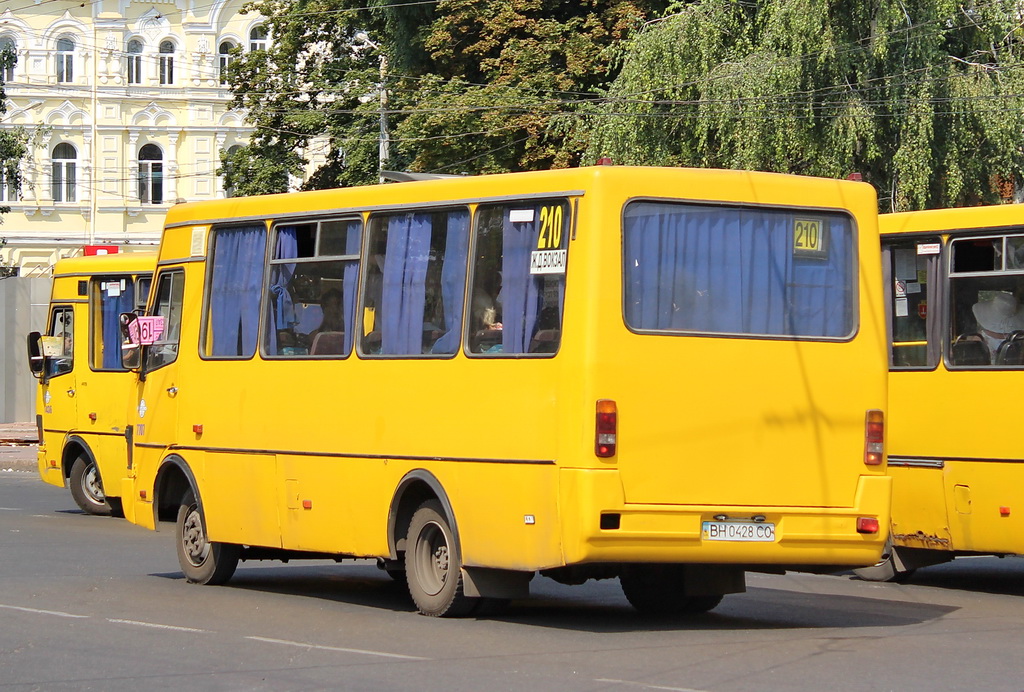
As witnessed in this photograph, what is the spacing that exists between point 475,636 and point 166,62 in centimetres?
6322

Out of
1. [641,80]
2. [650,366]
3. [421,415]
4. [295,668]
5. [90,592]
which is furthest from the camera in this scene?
[641,80]

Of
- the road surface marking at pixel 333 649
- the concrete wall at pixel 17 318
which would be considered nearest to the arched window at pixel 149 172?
the concrete wall at pixel 17 318

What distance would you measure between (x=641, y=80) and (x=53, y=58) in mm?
45335

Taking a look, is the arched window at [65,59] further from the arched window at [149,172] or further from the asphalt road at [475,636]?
the asphalt road at [475,636]

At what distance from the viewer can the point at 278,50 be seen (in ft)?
153

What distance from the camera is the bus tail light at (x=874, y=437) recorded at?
35.2 ft

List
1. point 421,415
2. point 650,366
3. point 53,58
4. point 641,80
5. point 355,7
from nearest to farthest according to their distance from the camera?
point 650,366 < point 421,415 < point 641,80 < point 355,7 < point 53,58

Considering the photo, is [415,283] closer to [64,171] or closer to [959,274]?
[959,274]

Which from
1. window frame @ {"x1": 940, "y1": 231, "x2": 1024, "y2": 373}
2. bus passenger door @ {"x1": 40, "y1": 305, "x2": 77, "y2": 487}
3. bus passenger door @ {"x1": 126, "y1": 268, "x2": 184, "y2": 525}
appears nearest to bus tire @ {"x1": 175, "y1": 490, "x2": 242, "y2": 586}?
bus passenger door @ {"x1": 126, "y1": 268, "x2": 184, "y2": 525}

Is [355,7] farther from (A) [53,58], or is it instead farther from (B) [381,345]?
(B) [381,345]

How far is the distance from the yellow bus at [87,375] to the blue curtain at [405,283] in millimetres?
9042

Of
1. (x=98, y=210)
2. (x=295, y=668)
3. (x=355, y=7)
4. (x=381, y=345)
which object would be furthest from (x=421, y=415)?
(x=98, y=210)

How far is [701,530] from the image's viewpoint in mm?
10234

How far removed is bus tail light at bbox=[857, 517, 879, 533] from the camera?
1062 cm
